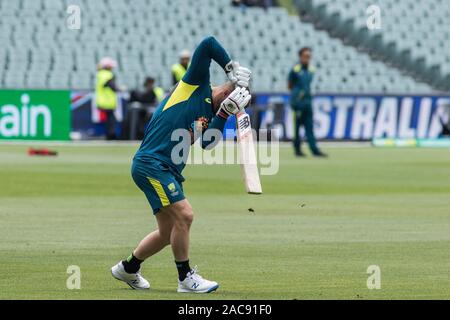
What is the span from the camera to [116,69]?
38.5m

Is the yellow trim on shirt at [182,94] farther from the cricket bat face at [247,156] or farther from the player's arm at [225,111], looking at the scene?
the cricket bat face at [247,156]

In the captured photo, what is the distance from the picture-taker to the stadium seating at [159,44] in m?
37.9

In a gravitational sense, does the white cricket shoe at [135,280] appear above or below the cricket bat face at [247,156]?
below

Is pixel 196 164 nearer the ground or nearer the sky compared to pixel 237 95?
nearer the ground

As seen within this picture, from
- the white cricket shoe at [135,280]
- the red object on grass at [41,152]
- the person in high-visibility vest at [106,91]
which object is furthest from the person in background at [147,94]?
the white cricket shoe at [135,280]

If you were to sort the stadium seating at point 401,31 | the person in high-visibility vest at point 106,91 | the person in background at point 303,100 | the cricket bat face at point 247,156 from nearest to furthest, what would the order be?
the cricket bat face at point 247,156 → the person in background at point 303,100 → the person in high-visibility vest at point 106,91 → the stadium seating at point 401,31

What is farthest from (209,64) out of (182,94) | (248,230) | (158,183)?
(248,230)

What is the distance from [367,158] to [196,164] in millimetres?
4140

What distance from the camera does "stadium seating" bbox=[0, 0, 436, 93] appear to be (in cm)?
3794

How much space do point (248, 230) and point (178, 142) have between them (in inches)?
198

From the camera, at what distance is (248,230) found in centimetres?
1509

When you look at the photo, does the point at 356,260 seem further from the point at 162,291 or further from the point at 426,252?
the point at 162,291

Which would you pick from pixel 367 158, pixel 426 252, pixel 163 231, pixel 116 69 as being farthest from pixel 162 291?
pixel 116 69
